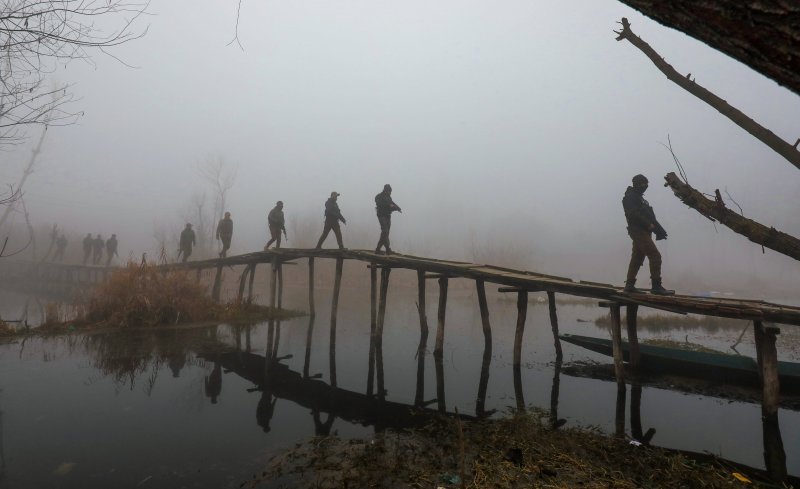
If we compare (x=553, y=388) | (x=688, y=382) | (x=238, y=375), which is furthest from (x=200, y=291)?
(x=688, y=382)

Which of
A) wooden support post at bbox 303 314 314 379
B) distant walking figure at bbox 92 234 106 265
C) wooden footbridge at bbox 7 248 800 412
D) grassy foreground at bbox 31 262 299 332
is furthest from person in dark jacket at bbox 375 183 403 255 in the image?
distant walking figure at bbox 92 234 106 265

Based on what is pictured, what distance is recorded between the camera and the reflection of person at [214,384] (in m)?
6.44

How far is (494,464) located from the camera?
162 inches

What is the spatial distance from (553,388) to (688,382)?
3185 millimetres

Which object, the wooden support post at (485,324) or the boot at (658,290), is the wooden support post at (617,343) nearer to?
the boot at (658,290)

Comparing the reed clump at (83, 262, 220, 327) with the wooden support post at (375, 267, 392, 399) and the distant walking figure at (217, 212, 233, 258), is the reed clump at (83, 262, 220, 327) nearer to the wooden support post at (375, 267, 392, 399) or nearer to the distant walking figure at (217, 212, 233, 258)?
the distant walking figure at (217, 212, 233, 258)

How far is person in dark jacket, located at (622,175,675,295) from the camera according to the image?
678cm

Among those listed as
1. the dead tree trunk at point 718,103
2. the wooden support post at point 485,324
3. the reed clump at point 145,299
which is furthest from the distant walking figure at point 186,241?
the dead tree trunk at point 718,103

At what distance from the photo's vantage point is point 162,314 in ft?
39.5

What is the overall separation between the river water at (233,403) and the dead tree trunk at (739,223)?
3.35m

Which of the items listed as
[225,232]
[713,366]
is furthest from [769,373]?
[225,232]

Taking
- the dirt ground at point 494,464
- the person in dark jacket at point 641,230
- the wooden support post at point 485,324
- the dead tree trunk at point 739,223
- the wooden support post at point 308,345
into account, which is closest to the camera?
the dead tree trunk at point 739,223

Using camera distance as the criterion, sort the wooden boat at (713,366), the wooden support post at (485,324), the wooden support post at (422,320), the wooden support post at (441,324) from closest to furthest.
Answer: the wooden boat at (713,366) → the wooden support post at (441,324) → the wooden support post at (485,324) → the wooden support post at (422,320)

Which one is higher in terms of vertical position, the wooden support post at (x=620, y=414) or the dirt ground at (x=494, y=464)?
the dirt ground at (x=494, y=464)
